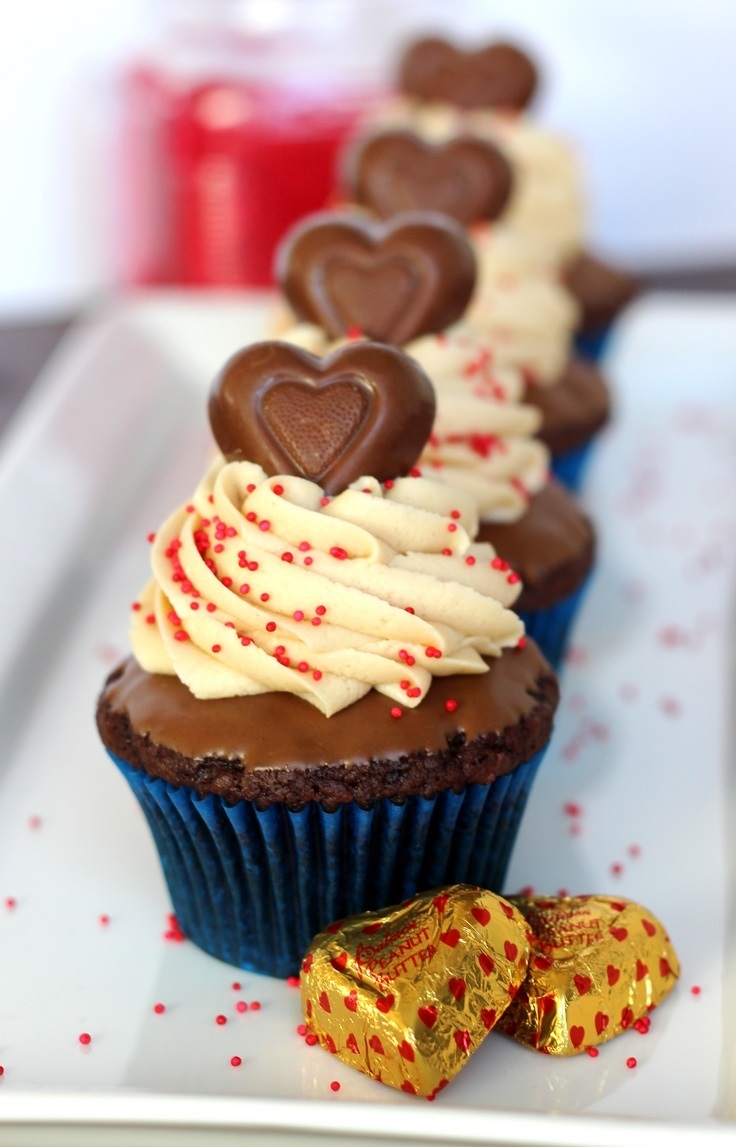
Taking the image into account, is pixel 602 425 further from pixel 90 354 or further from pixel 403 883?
pixel 403 883

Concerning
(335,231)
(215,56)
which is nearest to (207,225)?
(215,56)

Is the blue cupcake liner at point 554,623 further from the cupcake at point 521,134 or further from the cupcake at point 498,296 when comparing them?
the cupcake at point 521,134

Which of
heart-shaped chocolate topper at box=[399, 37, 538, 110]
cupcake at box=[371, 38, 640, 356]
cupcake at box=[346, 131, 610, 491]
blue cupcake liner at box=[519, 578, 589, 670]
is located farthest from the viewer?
heart-shaped chocolate topper at box=[399, 37, 538, 110]

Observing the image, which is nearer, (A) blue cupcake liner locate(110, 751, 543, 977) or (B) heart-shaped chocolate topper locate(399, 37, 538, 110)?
(A) blue cupcake liner locate(110, 751, 543, 977)

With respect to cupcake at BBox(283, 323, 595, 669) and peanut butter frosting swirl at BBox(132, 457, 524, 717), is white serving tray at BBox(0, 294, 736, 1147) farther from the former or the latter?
peanut butter frosting swirl at BBox(132, 457, 524, 717)

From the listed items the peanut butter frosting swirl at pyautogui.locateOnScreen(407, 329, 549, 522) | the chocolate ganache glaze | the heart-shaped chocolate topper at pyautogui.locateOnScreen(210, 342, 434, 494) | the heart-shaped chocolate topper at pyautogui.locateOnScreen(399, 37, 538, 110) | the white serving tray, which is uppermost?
Answer: the heart-shaped chocolate topper at pyautogui.locateOnScreen(399, 37, 538, 110)

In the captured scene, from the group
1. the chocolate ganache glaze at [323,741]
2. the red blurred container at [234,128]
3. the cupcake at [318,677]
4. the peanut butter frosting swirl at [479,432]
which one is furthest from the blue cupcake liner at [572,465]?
the red blurred container at [234,128]

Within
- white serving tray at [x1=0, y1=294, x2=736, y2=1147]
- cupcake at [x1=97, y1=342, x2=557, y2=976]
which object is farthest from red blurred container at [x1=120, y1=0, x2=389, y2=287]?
cupcake at [x1=97, y1=342, x2=557, y2=976]
